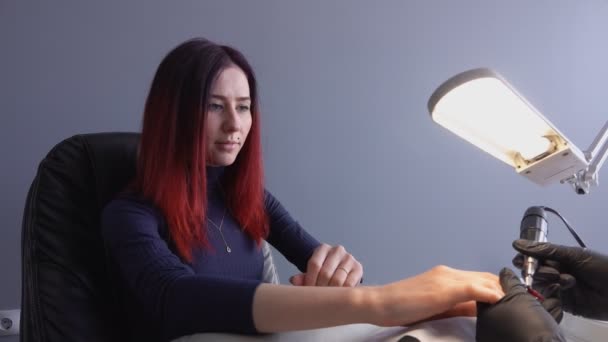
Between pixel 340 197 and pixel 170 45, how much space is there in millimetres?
681

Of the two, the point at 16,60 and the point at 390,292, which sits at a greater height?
the point at 16,60

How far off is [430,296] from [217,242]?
0.51 meters

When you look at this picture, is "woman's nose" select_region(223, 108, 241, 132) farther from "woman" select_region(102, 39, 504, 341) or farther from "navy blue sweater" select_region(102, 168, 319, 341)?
"navy blue sweater" select_region(102, 168, 319, 341)

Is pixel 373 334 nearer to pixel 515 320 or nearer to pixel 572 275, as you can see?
pixel 515 320

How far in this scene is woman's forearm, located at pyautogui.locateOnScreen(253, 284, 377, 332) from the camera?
0.64 meters

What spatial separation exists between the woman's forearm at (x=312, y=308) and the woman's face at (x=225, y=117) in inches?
16.2

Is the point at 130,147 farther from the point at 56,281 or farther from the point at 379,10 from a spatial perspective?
the point at 379,10

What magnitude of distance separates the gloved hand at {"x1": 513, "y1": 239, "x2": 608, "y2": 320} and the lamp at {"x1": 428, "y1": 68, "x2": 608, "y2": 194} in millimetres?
115

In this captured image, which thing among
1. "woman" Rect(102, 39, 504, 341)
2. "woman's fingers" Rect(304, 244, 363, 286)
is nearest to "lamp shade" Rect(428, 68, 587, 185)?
"woman" Rect(102, 39, 504, 341)

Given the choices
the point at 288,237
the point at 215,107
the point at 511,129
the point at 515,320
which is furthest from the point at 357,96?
the point at 515,320

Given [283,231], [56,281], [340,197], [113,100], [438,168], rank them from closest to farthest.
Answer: [56,281]
[283,231]
[113,100]
[340,197]
[438,168]

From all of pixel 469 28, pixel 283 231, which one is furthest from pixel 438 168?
pixel 283 231

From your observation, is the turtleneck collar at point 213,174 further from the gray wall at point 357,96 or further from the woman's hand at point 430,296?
the woman's hand at point 430,296

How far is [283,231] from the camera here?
1198 mm
